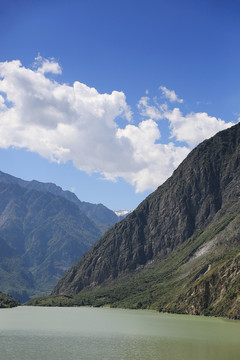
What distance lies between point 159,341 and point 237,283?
97.2 m

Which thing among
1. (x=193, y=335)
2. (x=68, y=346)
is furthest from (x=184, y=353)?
(x=193, y=335)

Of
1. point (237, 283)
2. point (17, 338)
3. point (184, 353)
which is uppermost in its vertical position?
point (237, 283)

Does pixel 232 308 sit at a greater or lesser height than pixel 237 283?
lesser

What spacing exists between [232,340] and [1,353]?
5550cm

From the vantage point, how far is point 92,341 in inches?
3706

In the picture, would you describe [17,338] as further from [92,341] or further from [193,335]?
[193,335]

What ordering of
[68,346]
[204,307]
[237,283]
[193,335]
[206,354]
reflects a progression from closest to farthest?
[206,354]
[68,346]
[193,335]
[237,283]
[204,307]

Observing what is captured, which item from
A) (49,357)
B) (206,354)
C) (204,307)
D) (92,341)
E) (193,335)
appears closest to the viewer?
(49,357)

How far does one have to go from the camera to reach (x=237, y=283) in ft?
595

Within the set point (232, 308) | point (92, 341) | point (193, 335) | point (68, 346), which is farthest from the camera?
point (232, 308)

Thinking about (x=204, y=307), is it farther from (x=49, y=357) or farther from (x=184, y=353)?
(x=49, y=357)

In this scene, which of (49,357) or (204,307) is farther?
(204,307)

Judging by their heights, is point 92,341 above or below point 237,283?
below

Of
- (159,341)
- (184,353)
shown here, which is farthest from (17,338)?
(184,353)
